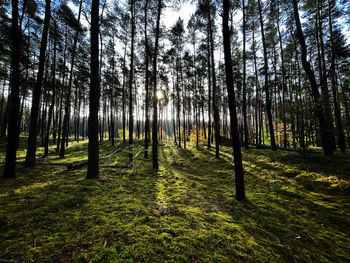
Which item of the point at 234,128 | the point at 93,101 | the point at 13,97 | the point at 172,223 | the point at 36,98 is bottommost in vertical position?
the point at 172,223

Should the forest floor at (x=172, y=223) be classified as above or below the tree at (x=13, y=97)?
below

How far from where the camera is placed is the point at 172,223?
280cm

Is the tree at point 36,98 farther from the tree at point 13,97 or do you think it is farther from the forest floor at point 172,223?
the forest floor at point 172,223

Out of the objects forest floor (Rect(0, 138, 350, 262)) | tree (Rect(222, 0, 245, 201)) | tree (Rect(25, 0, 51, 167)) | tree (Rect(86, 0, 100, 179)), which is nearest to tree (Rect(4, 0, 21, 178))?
forest floor (Rect(0, 138, 350, 262))

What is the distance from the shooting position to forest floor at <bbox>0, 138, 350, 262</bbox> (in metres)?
1.99

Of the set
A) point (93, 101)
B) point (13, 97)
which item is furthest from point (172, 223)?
point (13, 97)

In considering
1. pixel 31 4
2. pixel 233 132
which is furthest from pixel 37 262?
pixel 31 4

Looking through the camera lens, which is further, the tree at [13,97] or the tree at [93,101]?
the tree at [93,101]

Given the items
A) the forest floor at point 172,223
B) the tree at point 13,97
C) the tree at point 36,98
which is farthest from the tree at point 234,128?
the tree at point 36,98

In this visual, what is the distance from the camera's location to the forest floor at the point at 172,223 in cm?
199

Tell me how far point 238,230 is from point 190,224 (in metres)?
1.09

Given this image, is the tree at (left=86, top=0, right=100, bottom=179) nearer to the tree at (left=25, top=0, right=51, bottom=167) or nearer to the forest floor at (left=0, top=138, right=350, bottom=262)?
the forest floor at (left=0, top=138, right=350, bottom=262)

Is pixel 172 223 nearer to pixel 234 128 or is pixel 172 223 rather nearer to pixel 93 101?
pixel 234 128

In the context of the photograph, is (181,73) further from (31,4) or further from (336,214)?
(336,214)
